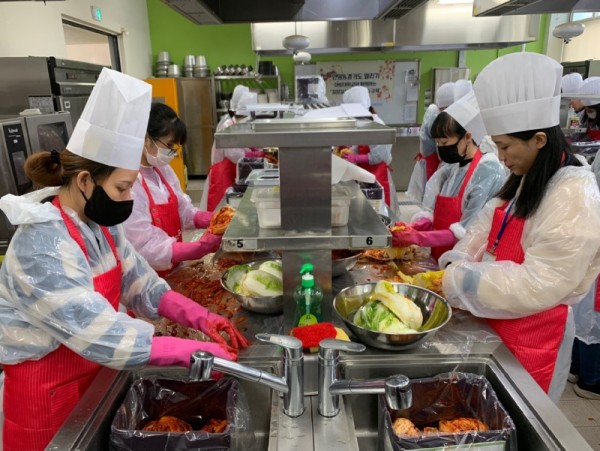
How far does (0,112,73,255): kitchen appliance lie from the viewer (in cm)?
251

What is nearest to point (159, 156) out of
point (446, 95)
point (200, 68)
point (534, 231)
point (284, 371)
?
point (284, 371)

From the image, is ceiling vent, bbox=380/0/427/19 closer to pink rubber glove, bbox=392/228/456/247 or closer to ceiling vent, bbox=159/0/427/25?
ceiling vent, bbox=159/0/427/25

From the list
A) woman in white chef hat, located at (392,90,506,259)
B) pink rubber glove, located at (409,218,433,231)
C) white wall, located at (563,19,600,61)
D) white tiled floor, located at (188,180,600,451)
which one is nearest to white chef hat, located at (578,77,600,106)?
woman in white chef hat, located at (392,90,506,259)

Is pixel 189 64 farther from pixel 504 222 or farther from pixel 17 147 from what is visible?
pixel 504 222

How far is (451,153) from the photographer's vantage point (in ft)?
8.35

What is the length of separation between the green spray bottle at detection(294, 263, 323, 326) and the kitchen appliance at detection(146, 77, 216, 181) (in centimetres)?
631

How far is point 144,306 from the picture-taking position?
1.55m

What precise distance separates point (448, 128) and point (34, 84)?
2.72 meters

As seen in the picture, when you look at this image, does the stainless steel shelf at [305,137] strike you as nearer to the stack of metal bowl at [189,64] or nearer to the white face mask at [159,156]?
the white face mask at [159,156]

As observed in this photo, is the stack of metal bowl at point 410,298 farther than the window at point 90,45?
No

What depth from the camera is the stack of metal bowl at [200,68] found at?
26.0 feet

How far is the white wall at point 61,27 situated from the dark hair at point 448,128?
3.65 meters

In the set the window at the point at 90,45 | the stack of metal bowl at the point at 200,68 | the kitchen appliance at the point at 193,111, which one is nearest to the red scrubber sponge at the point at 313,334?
the window at the point at 90,45

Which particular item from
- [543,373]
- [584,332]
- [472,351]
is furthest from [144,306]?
[584,332]
